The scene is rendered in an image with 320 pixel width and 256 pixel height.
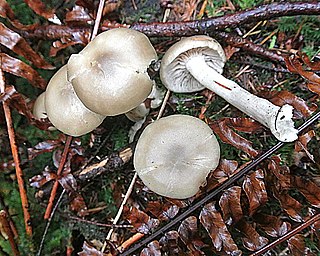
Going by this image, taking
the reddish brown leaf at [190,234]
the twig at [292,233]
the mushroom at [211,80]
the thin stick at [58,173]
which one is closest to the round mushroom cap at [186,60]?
the mushroom at [211,80]

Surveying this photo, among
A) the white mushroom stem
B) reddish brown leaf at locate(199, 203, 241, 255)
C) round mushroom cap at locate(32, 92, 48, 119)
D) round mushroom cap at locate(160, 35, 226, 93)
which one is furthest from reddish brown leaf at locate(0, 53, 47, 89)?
reddish brown leaf at locate(199, 203, 241, 255)

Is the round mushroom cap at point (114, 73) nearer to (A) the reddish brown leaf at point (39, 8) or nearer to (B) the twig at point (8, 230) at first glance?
(A) the reddish brown leaf at point (39, 8)

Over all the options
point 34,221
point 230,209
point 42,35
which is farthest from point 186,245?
point 42,35

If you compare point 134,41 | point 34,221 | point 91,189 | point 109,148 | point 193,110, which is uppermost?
point 134,41

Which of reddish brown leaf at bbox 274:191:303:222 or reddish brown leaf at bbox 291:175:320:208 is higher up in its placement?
reddish brown leaf at bbox 291:175:320:208

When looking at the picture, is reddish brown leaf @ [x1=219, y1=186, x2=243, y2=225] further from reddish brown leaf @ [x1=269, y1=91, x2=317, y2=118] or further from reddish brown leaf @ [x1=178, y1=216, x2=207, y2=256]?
reddish brown leaf @ [x1=269, y1=91, x2=317, y2=118]

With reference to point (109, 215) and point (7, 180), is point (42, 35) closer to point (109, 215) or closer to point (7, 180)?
point (7, 180)
